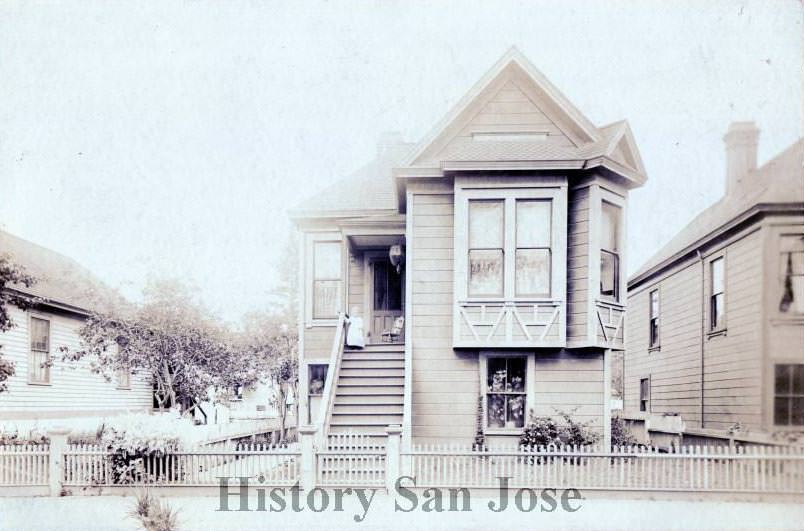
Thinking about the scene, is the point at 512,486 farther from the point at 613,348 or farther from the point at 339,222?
the point at 339,222

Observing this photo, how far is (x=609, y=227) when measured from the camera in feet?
49.3

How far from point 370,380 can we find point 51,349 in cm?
1037

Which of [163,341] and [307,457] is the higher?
[163,341]

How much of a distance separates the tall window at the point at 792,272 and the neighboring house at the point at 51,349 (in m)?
15.4

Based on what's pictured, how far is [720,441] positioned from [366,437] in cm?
857

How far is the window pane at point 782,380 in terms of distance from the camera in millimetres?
13695

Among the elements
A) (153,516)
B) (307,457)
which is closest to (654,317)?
(307,457)

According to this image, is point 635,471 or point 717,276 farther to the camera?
point 717,276

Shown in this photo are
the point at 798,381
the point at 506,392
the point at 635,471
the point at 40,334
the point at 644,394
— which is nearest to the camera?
the point at 635,471

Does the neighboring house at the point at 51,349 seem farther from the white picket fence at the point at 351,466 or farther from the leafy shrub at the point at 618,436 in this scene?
the leafy shrub at the point at 618,436

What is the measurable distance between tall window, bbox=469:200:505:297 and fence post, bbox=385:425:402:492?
12.6 ft

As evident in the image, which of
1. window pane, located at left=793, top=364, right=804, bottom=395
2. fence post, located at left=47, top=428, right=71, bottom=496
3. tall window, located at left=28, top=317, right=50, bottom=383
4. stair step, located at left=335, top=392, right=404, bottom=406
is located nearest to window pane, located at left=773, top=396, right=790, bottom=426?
window pane, located at left=793, top=364, right=804, bottom=395

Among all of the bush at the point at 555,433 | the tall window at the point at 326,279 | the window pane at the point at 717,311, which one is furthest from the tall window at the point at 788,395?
the tall window at the point at 326,279

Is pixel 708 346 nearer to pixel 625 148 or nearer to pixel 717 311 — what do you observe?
pixel 717 311
